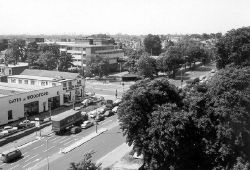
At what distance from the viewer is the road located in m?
38.1

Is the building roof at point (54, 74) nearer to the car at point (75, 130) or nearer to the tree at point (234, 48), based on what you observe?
the car at point (75, 130)

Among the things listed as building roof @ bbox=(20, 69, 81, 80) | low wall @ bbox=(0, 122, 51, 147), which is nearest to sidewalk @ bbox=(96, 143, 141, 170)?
low wall @ bbox=(0, 122, 51, 147)

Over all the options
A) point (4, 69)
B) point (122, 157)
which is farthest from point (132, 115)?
point (4, 69)

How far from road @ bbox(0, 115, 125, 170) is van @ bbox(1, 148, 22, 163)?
1.92 feet

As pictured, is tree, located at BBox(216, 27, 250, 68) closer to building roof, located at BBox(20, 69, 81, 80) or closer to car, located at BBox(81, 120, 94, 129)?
building roof, located at BBox(20, 69, 81, 80)

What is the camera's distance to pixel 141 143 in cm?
3412

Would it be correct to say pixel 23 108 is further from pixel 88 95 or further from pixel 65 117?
pixel 88 95

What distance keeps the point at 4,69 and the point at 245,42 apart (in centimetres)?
5898

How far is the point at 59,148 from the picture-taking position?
1688 inches

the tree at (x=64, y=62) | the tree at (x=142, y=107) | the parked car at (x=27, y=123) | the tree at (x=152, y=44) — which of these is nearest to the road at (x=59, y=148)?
the parked car at (x=27, y=123)

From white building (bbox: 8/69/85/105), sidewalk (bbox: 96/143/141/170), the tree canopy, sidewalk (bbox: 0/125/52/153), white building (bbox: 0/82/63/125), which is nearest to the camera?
the tree canopy

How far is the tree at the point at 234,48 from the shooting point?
238ft

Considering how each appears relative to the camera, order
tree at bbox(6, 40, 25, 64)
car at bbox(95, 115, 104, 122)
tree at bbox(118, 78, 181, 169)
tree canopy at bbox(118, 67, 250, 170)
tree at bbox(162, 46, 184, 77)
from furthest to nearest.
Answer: tree at bbox(6, 40, 25, 64)
tree at bbox(162, 46, 184, 77)
car at bbox(95, 115, 104, 122)
tree at bbox(118, 78, 181, 169)
tree canopy at bbox(118, 67, 250, 170)

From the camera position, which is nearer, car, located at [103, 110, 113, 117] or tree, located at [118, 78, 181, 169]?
tree, located at [118, 78, 181, 169]
